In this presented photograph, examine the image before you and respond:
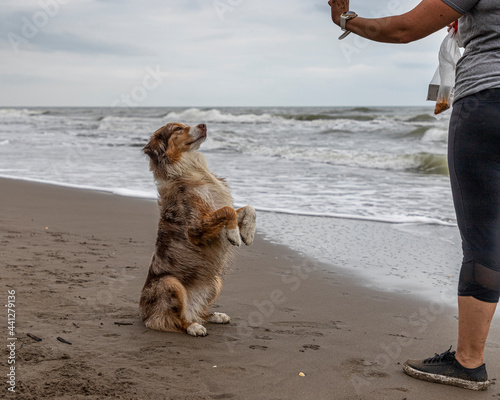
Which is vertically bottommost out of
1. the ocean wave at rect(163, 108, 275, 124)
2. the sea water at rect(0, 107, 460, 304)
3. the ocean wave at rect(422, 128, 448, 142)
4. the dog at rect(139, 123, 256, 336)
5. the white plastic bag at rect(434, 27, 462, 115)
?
the ocean wave at rect(163, 108, 275, 124)

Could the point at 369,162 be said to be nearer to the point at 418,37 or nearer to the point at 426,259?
the point at 426,259

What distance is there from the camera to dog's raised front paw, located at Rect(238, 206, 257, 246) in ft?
13.3

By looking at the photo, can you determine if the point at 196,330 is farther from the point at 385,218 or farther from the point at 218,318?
the point at 385,218

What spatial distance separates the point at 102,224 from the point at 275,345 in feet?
14.0

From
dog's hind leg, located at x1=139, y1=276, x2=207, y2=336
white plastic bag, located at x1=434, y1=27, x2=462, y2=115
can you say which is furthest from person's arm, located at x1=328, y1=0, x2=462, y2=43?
dog's hind leg, located at x1=139, y1=276, x2=207, y2=336

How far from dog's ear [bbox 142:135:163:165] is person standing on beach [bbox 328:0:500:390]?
5.89ft

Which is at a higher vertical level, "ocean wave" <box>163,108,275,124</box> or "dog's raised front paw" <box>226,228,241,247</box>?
"dog's raised front paw" <box>226,228,241,247</box>

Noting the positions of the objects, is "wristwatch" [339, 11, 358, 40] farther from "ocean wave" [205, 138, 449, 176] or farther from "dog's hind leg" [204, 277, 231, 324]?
"ocean wave" [205, 138, 449, 176]

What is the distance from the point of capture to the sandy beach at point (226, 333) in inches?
114

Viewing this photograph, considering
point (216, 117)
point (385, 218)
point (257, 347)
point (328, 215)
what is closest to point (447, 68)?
point (257, 347)

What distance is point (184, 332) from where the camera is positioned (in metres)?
3.83

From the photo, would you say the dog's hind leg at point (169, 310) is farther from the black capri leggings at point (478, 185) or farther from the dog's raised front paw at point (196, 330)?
the black capri leggings at point (478, 185)

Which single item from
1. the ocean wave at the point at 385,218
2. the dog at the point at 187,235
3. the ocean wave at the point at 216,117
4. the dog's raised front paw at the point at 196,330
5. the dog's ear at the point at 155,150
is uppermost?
the dog's ear at the point at 155,150

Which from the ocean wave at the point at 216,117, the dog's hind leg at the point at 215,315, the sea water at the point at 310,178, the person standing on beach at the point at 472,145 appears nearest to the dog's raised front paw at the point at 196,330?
the dog's hind leg at the point at 215,315
